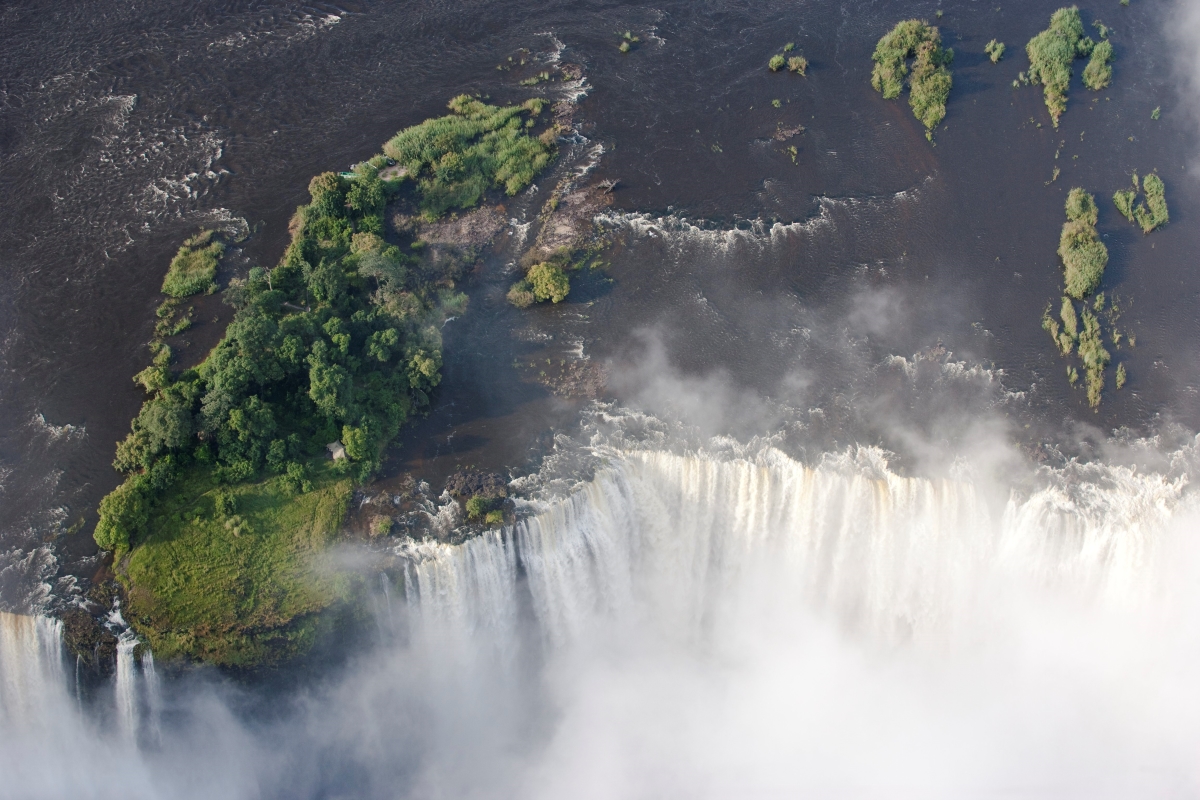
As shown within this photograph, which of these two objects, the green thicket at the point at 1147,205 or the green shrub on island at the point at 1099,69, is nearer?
the green thicket at the point at 1147,205

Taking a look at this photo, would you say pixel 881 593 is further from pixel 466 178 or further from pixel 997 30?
pixel 997 30

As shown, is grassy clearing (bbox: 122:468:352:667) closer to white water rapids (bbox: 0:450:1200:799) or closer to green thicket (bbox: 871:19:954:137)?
white water rapids (bbox: 0:450:1200:799)

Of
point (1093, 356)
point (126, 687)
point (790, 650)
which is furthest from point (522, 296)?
point (1093, 356)

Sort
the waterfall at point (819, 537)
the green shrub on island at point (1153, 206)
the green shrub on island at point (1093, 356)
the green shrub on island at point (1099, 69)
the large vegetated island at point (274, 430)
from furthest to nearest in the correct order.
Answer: the green shrub on island at point (1099, 69) < the green shrub on island at point (1153, 206) < the green shrub on island at point (1093, 356) < the waterfall at point (819, 537) < the large vegetated island at point (274, 430)

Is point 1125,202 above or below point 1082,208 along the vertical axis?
above

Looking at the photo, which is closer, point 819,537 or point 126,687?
point 126,687

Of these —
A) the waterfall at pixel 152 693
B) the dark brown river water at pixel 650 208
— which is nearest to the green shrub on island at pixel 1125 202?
the dark brown river water at pixel 650 208

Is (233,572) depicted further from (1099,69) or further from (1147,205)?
(1099,69)

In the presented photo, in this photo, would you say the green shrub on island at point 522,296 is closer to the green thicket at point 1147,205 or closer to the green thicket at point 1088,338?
the green thicket at point 1088,338
